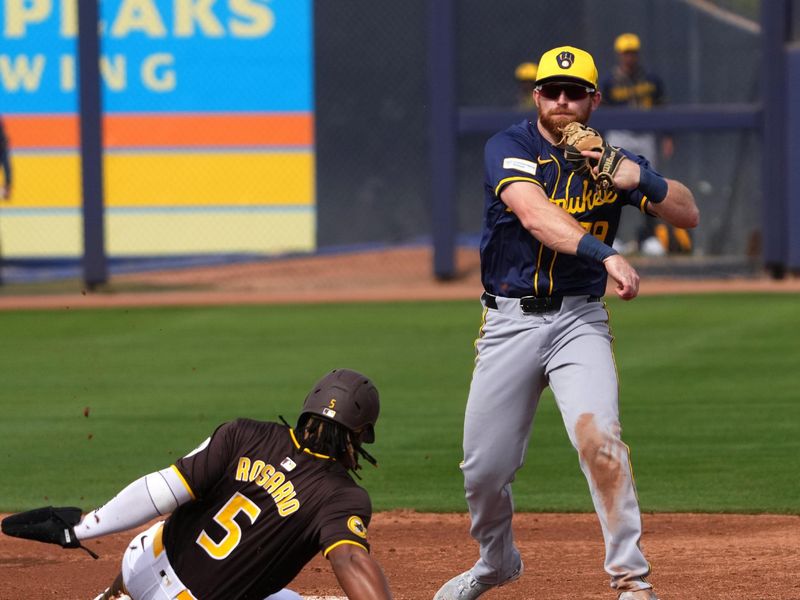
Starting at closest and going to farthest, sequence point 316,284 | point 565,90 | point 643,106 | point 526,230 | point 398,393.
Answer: point 526,230
point 565,90
point 398,393
point 643,106
point 316,284

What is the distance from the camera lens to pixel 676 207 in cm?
597

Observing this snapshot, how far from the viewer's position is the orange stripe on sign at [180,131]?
20.3m

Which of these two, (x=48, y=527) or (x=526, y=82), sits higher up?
(x=526, y=82)

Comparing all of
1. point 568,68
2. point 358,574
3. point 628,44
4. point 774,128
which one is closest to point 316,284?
point 628,44

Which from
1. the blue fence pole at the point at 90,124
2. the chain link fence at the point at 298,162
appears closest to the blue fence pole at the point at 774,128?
the chain link fence at the point at 298,162

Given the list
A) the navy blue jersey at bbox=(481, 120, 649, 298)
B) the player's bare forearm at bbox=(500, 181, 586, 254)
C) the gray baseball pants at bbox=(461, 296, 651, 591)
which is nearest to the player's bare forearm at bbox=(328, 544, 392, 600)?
the gray baseball pants at bbox=(461, 296, 651, 591)

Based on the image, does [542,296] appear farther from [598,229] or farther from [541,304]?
[598,229]

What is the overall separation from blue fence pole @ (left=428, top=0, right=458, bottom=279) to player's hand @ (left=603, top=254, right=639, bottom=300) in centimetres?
1307

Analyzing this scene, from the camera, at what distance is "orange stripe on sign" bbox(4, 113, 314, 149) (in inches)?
801

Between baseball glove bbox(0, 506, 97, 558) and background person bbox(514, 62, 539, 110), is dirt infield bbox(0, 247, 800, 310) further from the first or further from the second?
baseball glove bbox(0, 506, 97, 558)

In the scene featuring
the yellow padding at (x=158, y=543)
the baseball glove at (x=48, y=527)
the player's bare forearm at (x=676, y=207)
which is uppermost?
the player's bare forearm at (x=676, y=207)

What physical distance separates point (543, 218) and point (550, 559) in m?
2.22

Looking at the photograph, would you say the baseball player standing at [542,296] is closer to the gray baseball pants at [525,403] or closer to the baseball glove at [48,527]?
the gray baseball pants at [525,403]

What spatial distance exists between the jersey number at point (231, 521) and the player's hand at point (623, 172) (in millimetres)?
1962
